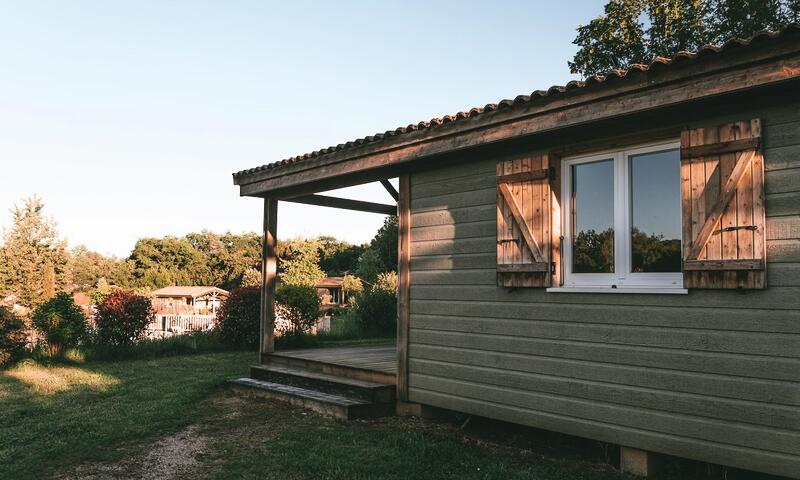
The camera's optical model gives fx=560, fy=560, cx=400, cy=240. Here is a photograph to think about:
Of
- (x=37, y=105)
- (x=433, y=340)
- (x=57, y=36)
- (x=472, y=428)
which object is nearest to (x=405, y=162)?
(x=433, y=340)

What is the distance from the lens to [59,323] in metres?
10.1

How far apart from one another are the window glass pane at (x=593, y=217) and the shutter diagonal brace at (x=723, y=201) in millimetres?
704

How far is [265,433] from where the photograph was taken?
5176 millimetres

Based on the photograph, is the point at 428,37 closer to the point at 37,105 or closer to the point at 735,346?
the point at 735,346

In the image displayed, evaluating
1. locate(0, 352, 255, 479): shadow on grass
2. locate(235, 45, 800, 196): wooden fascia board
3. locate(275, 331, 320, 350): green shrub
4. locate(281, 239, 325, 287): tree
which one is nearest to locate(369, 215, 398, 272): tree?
locate(281, 239, 325, 287): tree

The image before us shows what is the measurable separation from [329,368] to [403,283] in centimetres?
164

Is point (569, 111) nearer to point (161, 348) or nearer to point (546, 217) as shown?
point (546, 217)

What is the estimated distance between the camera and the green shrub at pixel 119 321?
10492 mm

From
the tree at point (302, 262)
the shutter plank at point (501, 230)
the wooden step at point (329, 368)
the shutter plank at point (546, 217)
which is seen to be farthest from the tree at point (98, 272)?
the shutter plank at point (546, 217)

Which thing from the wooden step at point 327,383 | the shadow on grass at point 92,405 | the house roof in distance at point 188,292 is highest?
the wooden step at point 327,383

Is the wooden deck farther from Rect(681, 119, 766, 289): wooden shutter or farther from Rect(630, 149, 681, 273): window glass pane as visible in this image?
Rect(681, 119, 766, 289): wooden shutter

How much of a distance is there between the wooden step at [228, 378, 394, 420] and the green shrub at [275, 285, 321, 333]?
4.56 meters

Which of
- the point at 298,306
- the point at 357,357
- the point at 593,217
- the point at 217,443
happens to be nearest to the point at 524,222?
the point at 593,217

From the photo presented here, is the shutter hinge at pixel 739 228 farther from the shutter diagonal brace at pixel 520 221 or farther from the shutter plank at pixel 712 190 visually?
the shutter diagonal brace at pixel 520 221
